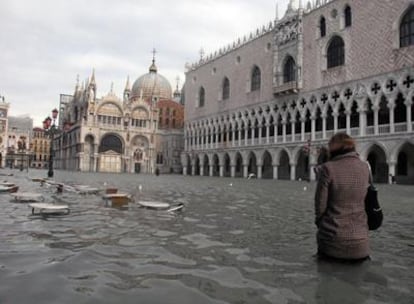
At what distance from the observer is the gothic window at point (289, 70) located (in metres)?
41.0

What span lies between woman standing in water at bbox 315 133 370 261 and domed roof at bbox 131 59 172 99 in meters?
80.8

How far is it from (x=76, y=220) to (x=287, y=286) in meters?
5.43

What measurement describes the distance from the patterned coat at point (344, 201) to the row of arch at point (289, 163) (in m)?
20.7

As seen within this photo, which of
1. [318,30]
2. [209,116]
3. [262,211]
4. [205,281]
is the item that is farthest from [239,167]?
[205,281]

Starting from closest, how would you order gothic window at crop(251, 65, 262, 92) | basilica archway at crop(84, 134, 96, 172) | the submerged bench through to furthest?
the submerged bench, gothic window at crop(251, 65, 262, 92), basilica archway at crop(84, 134, 96, 172)

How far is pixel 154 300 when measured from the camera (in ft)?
11.0

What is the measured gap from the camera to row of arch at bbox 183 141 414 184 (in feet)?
103

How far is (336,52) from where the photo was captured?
3559 cm

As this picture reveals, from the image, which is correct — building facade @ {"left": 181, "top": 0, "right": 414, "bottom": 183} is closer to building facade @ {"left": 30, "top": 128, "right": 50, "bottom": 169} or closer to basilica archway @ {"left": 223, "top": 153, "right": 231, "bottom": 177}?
basilica archway @ {"left": 223, "top": 153, "right": 231, "bottom": 177}

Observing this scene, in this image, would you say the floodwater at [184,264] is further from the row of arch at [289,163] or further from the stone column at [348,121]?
the stone column at [348,121]

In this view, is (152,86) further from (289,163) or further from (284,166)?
(289,163)

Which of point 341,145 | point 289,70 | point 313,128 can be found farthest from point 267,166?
point 341,145

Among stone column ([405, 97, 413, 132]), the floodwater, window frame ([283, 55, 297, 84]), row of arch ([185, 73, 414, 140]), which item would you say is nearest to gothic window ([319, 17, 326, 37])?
window frame ([283, 55, 297, 84])

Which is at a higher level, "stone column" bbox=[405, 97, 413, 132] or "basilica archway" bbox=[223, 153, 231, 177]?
"stone column" bbox=[405, 97, 413, 132]
